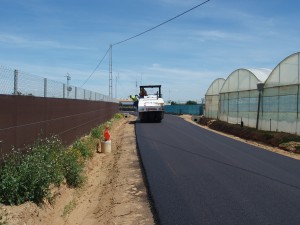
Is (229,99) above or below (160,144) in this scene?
above

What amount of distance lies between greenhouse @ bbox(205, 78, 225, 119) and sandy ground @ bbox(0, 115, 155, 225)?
1093 inches

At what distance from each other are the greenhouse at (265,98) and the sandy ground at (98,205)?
453 inches

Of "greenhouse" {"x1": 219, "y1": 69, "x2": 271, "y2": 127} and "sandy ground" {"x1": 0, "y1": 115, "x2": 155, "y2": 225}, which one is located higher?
"greenhouse" {"x1": 219, "y1": 69, "x2": 271, "y2": 127}

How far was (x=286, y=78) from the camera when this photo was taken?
22750 mm

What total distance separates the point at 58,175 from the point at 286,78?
16706 mm

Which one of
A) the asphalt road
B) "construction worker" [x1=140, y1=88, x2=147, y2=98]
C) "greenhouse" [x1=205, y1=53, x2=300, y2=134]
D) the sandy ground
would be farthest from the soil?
"construction worker" [x1=140, y1=88, x2=147, y2=98]

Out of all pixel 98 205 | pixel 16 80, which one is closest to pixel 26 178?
pixel 98 205

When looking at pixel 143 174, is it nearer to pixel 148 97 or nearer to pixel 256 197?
pixel 256 197

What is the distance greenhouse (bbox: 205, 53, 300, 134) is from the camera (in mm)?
21766

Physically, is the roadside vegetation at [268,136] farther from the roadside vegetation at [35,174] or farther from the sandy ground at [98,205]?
the roadside vegetation at [35,174]

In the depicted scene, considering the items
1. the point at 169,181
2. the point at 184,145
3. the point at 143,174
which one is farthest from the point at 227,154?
the point at 169,181

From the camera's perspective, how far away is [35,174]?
25.1ft

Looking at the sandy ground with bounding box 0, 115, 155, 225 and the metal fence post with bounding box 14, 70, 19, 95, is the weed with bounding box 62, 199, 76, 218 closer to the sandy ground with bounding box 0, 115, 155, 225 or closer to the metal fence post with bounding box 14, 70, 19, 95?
the sandy ground with bounding box 0, 115, 155, 225

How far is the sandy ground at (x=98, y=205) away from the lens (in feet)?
23.0
